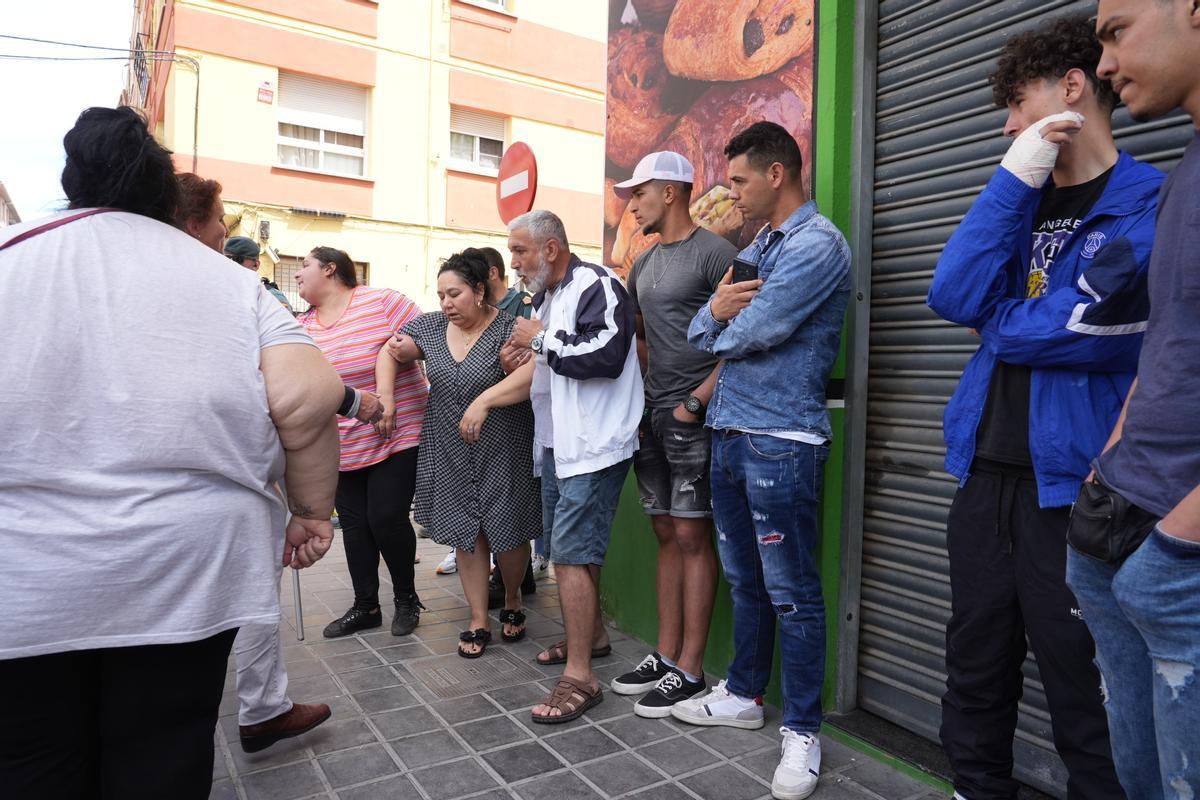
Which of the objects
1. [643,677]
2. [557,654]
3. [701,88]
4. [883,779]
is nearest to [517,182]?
[701,88]

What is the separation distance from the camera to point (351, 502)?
4.45 meters

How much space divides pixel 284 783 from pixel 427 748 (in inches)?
20.0

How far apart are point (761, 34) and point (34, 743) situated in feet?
11.6

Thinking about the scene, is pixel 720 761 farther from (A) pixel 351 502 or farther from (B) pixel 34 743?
(A) pixel 351 502

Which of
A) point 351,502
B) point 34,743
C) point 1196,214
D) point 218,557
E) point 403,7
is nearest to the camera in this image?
point 1196,214

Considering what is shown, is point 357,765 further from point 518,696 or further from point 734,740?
point 734,740

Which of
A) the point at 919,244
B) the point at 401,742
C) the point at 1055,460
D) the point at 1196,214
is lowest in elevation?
the point at 401,742

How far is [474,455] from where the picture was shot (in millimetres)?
4172

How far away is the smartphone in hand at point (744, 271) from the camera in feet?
9.62

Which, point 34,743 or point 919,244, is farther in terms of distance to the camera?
point 919,244

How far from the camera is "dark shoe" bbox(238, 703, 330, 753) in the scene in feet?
9.82

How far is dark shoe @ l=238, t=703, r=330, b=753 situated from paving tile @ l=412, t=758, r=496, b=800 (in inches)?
21.2

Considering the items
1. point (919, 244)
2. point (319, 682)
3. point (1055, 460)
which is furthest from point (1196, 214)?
point (319, 682)

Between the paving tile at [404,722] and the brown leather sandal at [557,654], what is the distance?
72 cm
